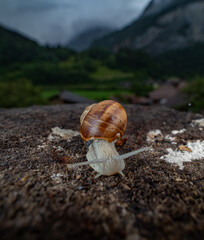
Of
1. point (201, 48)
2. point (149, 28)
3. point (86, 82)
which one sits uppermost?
point (149, 28)

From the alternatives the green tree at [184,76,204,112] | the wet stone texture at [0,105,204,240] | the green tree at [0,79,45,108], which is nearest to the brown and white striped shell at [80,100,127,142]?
the wet stone texture at [0,105,204,240]

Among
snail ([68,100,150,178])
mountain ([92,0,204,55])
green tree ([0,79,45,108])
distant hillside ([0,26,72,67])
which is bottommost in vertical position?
green tree ([0,79,45,108])

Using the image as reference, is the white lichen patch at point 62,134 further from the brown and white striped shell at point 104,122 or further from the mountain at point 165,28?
the mountain at point 165,28

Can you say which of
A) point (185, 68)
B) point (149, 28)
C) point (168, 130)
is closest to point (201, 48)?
point (185, 68)

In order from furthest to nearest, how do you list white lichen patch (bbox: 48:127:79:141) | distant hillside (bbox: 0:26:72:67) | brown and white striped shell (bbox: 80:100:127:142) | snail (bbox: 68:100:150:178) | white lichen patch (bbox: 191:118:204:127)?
1. distant hillside (bbox: 0:26:72:67)
2. white lichen patch (bbox: 191:118:204:127)
3. white lichen patch (bbox: 48:127:79:141)
4. brown and white striped shell (bbox: 80:100:127:142)
5. snail (bbox: 68:100:150:178)

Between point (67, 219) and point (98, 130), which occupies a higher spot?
point (98, 130)

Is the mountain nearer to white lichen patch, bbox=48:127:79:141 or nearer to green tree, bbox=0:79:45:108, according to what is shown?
green tree, bbox=0:79:45:108

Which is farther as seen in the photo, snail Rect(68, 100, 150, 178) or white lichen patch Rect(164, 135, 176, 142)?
white lichen patch Rect(164, 135, 176, 142)

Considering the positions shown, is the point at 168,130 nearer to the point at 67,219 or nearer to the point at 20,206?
the point at 67,219
